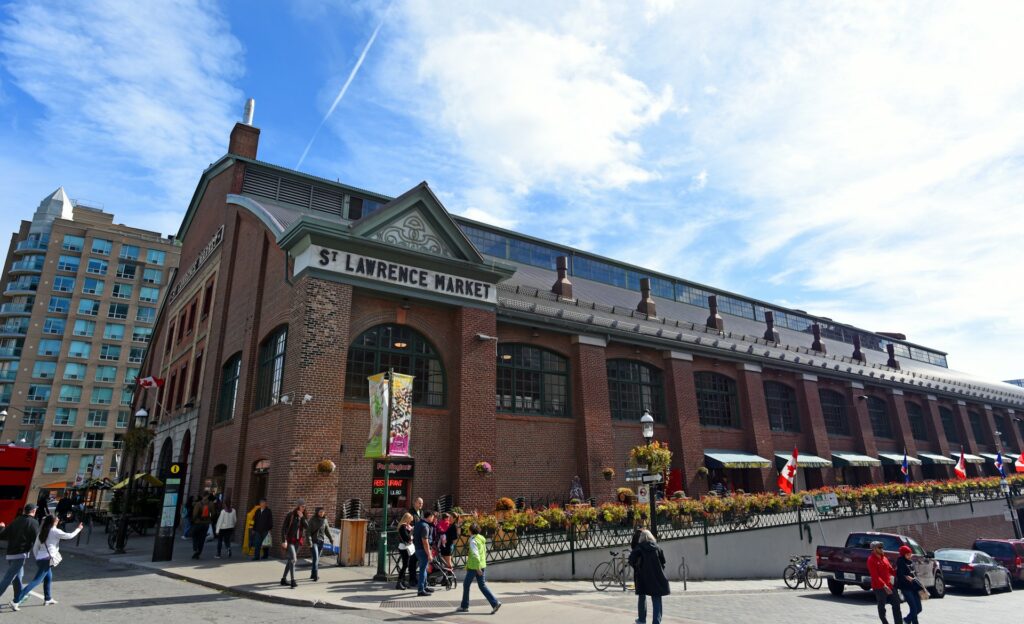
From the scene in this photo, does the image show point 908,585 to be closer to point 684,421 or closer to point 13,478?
point 684,421

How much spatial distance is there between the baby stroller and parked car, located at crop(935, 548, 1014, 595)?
17132 mm

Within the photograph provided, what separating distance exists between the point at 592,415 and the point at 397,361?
888 cm

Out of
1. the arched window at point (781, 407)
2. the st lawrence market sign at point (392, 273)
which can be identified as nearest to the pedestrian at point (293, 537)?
the st lawrence market sign at point (392, 273)

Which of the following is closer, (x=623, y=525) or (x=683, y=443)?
(x=623, y=525)

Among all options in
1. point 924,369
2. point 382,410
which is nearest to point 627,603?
point 382,410

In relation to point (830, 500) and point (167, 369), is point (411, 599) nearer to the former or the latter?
point (830, 500)

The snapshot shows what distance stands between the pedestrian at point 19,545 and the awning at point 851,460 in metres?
36.2

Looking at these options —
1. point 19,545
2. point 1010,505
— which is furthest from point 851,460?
point 19,545

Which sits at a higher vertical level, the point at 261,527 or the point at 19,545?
the point at 261,527

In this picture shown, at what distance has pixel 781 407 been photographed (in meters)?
33.7

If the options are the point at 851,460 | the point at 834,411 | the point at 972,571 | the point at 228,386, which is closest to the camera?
the point at 972,571

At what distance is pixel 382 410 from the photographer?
47.5 ft

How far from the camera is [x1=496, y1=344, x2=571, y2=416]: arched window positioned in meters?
23.2

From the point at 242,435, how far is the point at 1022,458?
136 feet
